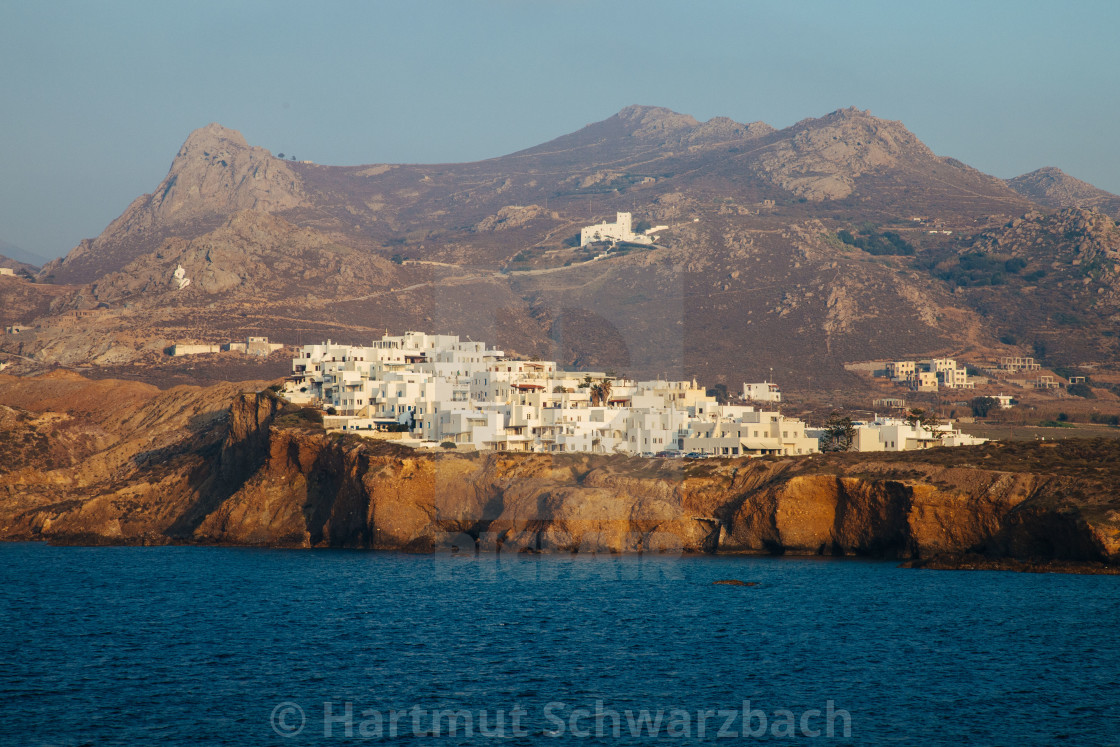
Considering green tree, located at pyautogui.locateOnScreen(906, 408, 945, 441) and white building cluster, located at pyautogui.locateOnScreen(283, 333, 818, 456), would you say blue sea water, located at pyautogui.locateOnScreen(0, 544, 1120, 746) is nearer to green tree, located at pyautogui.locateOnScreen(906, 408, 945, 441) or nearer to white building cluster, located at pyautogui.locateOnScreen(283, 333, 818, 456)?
white building cluster, located at pyautogui.locateOnScreen(283, 333, 818, 456)

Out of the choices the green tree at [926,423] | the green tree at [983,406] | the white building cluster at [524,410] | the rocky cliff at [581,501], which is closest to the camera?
the rocky cliff at [581,501]

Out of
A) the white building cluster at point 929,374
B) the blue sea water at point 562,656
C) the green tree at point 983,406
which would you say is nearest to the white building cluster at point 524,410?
the blue sea water at point 562,656

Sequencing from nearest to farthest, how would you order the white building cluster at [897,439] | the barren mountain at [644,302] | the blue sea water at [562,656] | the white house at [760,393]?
1. the blue sea water at [562,656]
2. the white building cluster at [897,439]
3. the white house at [760,393]
4. the barren mountain at [644,302]

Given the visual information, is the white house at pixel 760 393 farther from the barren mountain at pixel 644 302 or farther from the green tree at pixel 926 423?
the green tree at pixel 926 423

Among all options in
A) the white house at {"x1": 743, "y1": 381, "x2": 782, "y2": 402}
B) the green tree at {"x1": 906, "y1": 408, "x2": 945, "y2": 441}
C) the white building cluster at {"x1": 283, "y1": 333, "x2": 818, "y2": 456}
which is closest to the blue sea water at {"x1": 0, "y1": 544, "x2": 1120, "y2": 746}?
the white building cluster at {"x1": 283, "y1": 333, "x2": 818, "y2": 456}

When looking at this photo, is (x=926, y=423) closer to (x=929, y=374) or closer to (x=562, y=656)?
(x=562, y=656)

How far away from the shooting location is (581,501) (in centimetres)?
6144

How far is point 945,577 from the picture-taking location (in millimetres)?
52812

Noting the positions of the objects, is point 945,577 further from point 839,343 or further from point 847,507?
point 839,343

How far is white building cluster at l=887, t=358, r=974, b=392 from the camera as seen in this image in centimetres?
13238

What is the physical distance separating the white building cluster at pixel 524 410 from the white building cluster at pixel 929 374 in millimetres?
52101

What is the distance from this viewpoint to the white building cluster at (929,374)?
13238 centimetres

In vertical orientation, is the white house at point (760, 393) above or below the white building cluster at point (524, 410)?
above

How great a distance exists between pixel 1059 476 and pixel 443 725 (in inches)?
1551
